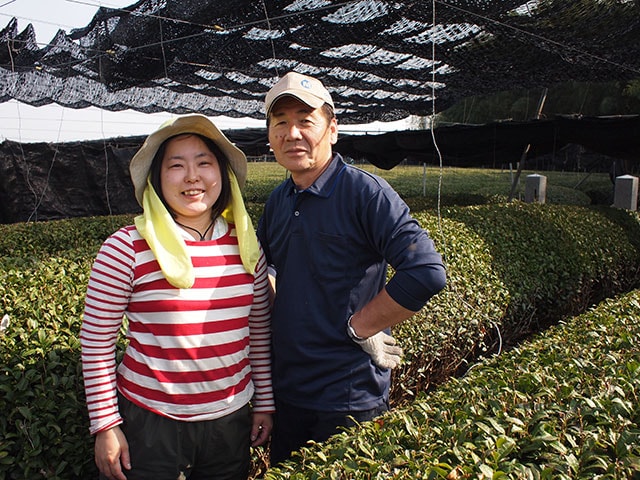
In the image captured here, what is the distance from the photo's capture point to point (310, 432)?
1876 mm

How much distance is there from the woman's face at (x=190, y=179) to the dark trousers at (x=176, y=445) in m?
0.63

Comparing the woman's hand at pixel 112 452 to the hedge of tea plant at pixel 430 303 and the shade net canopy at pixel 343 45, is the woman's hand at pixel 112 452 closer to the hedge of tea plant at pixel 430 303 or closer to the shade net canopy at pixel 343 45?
the hedge of tea plant at pixel 430 303

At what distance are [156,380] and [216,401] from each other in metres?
0.20

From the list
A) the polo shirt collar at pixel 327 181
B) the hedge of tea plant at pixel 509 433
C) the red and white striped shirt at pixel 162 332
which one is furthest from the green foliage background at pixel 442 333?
the polo shirt collar at pixel 327 181

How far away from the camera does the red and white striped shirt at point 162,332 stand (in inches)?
61.4

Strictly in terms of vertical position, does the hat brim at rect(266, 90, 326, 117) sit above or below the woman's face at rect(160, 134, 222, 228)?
above

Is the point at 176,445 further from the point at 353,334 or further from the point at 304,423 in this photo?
the point at 353,334

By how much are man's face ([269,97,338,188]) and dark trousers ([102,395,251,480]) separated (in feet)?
2.84

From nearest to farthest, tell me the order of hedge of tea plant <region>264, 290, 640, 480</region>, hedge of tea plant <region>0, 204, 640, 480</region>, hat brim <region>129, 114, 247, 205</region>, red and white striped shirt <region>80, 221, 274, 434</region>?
1. hedge of tea plant <region>264, 290, 640, 480</region>
2. red and white striped shirt <region>80, 221, 274, 434</region>
3. hat brim <region>129, 114, 247, 205</region>
4. hedge of tea plant <region>0, 204, 640, 480</region>

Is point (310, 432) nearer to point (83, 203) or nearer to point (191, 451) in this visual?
point (191, 451)

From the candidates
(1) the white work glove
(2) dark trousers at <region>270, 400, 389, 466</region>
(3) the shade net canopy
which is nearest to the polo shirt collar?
(1) the white work glove

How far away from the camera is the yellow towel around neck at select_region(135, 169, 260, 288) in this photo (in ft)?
5.07

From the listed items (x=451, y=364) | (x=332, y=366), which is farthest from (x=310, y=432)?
(x=451, y=364)

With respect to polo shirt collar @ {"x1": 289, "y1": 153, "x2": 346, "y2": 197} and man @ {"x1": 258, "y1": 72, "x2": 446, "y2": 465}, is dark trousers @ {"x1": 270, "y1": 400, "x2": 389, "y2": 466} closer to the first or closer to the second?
man @ {"x1": 258, "y1": 72, "x2": 446, "y2": 465}
